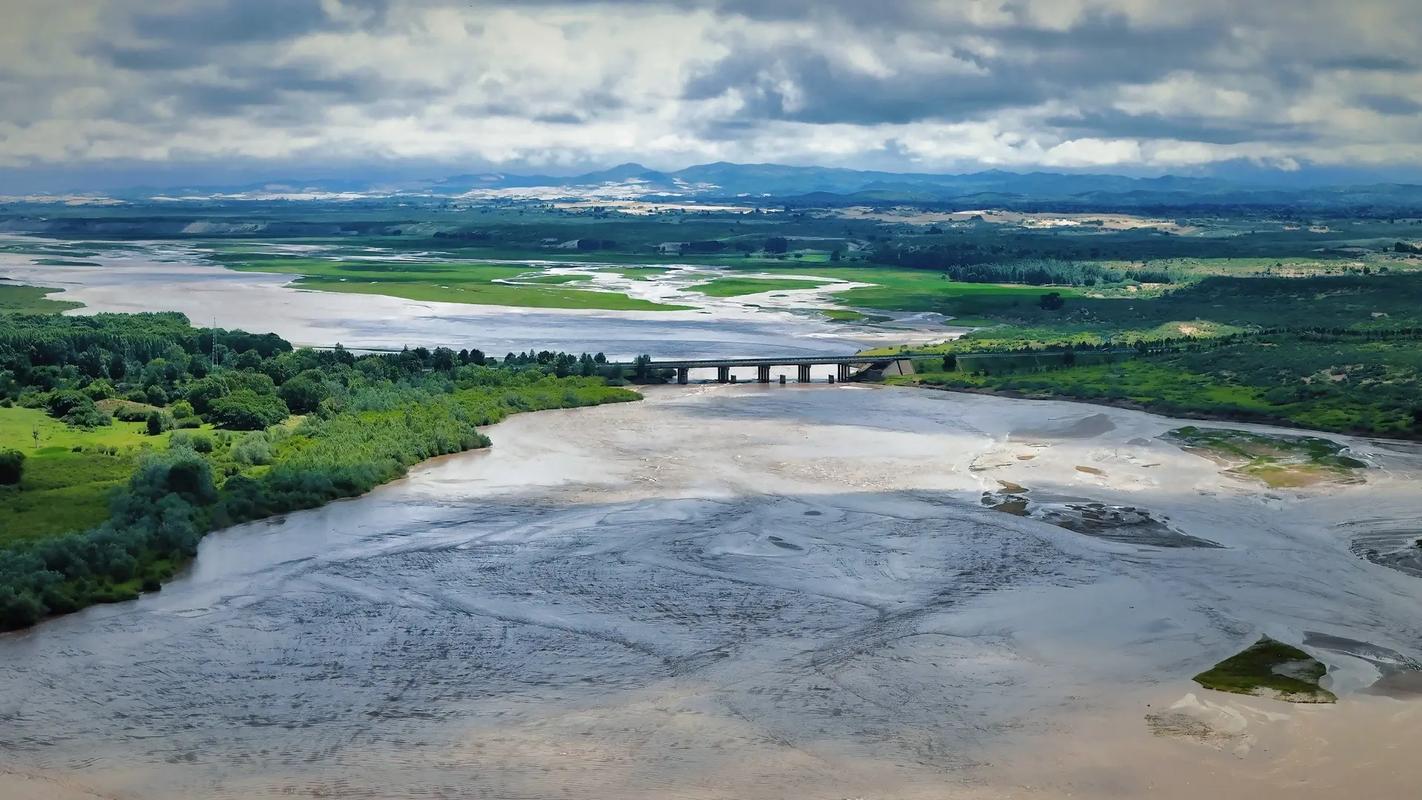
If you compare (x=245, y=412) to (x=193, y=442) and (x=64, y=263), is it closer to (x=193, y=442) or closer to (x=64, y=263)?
(x=193, y=442)

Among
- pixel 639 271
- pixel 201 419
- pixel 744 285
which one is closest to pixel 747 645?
pixel 201 419

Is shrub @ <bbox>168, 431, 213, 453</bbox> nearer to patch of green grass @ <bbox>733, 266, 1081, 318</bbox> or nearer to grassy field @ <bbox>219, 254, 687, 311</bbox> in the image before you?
grassy field @ <bbox>219, 254, 687, 311</bbox>

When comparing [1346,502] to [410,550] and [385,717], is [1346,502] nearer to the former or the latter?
[410,550]

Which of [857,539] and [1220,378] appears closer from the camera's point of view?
[857,539]

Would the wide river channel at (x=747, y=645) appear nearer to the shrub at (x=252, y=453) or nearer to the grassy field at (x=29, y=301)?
the shrub at (x=252, y=453)

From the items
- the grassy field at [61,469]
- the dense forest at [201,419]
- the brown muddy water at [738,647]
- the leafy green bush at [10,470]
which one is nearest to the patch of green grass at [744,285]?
the dense forest at [201,419]

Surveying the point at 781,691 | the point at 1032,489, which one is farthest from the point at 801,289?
the point at 781,691
